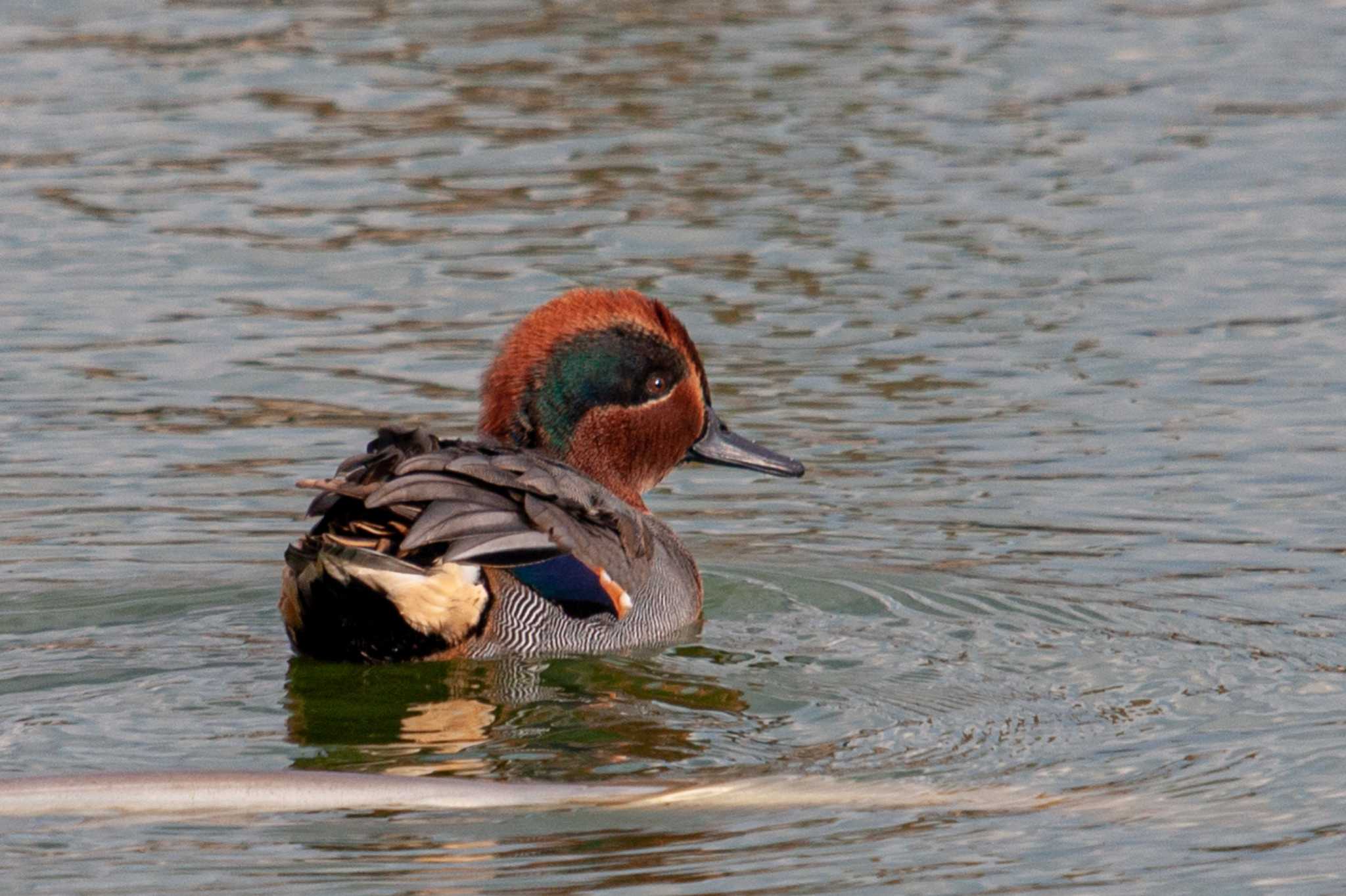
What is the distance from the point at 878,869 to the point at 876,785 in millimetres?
611

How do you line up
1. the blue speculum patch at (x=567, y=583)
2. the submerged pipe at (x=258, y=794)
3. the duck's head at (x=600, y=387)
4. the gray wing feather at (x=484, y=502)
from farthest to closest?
the duck's head at (x=600, y=387), the blue speculum patch at (x=567, y=583), the gray wing feather at (x=484, y=502), the submerged pipe at (x=258, y=794)

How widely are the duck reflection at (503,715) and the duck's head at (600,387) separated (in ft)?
3.28

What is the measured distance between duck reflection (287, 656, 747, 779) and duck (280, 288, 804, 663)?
7 cm

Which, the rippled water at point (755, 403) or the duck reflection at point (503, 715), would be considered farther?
the duck reflection at point (503, 715)

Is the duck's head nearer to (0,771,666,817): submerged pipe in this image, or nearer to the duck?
the duck

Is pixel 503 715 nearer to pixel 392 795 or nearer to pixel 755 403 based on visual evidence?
pixel 392 795

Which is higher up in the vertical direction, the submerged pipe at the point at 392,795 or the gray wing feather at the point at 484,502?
A: the gray wing feather at the point at 484,502

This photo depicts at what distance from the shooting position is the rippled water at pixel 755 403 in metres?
6.46

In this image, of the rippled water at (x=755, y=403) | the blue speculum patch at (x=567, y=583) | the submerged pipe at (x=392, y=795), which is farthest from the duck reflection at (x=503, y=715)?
the submerged pipe at (x=392, y=795)

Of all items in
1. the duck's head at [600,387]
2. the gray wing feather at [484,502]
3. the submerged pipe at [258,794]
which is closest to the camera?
the submerged pipe at [258,794]

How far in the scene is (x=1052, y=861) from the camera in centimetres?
611

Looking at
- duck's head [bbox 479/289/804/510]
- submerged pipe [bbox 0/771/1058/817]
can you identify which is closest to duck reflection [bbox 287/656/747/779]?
submerged pipe [bbox 0/771/1058/817]

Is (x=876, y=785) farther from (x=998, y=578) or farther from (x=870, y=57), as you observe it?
(x=870, y=57)

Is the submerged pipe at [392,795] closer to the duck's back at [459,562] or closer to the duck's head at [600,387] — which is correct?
the duck's back at [459,562]
